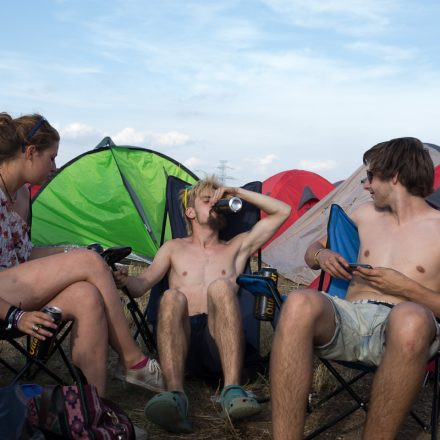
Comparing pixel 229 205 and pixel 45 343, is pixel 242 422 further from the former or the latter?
pixel 229 205

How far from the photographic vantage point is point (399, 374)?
2.40 m

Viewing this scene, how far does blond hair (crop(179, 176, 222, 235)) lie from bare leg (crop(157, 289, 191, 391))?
771 mm

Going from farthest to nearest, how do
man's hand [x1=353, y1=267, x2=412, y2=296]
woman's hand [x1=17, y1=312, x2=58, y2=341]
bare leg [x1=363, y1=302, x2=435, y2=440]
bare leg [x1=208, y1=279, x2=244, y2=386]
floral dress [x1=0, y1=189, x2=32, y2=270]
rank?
bare leg [x1=208, y1=279, x2=244, y2=386] < floral dress [x1=0, y1=189, x2=32, y2=270] < man's hand [x1=353, y1=267, x2=412, y2=296] < woman's hand [x1=17, y1=312, x2=58, y2=341] < bare leg [x1=363, y1=302, x2=435, y2=440]

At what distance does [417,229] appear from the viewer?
10.2 feet

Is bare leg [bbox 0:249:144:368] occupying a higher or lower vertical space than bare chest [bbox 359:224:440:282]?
lower

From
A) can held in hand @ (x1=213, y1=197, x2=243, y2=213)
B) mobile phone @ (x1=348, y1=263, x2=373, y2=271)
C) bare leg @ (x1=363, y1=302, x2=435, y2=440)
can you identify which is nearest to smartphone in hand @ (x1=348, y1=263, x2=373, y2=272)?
mobile phone @ (x1=348, y1=263, x2=373, y2=271)

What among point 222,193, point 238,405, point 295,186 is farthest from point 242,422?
point 295,186

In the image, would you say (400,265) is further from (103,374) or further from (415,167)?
(103,374)

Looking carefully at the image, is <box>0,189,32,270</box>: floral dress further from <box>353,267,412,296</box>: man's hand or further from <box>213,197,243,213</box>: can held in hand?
<box>353,267,412,296</box>: man's hand

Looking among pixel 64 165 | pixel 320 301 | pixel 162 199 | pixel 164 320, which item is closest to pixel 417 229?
pixel 320 301

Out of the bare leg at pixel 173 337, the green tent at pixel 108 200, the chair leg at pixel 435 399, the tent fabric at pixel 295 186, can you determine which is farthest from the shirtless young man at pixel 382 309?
the tent fabric at pixel 295 186

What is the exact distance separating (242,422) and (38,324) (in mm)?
1092

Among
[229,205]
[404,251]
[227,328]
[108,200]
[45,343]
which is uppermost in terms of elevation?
[229,205]

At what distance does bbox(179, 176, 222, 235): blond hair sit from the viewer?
4.03 meters
